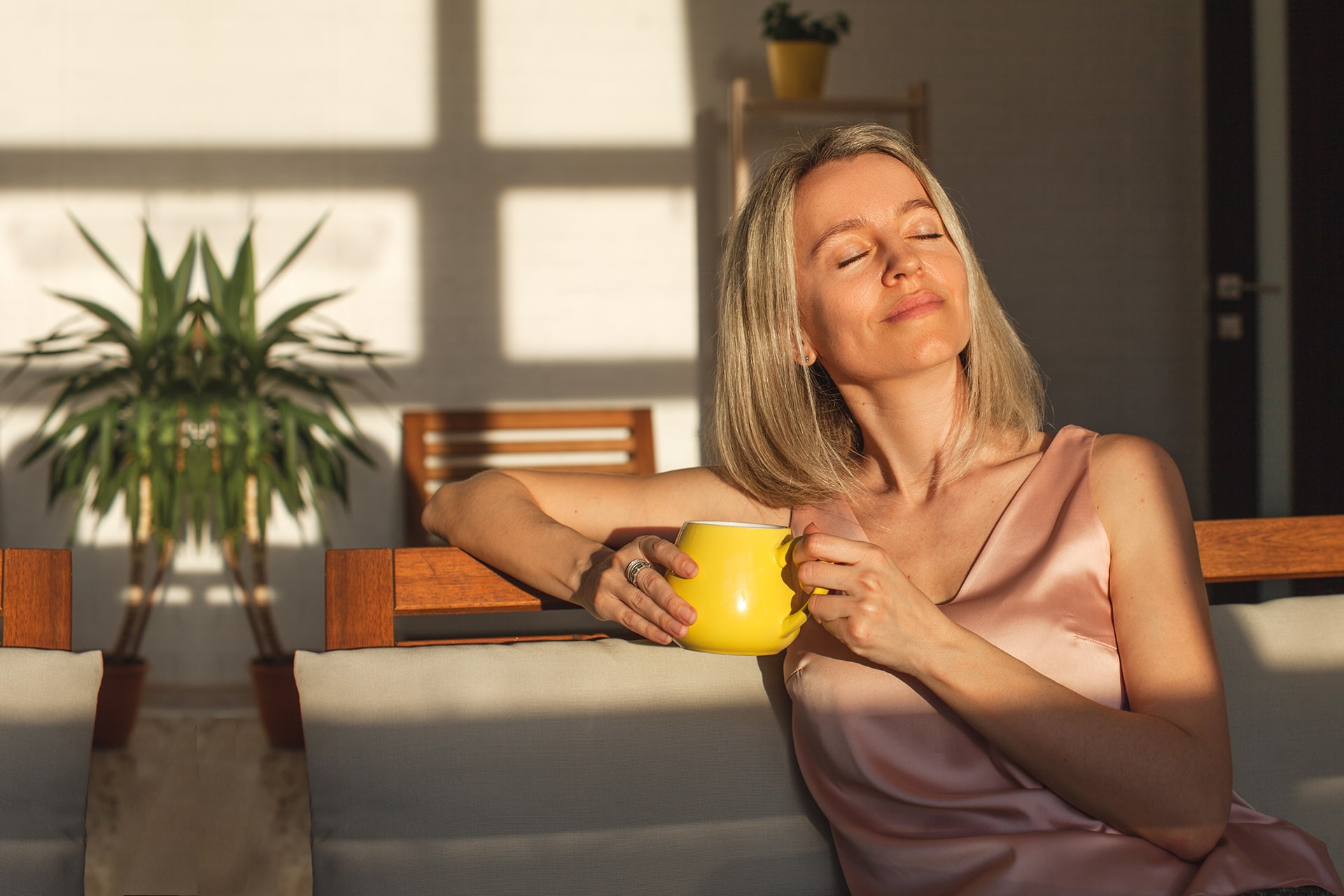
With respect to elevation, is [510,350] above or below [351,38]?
below

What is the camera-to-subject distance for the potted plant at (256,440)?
9.86 feet

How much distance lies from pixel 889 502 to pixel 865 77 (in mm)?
2801

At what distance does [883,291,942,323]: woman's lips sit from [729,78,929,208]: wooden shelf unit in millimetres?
2325

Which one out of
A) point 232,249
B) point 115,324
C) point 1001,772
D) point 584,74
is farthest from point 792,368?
point 232,249

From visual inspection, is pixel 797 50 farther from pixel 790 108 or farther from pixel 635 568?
pixel 635 568

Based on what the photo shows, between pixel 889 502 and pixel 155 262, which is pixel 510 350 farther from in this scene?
pixel 889 502

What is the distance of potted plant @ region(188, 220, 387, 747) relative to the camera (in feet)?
9.86

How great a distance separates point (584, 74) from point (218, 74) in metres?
1.16

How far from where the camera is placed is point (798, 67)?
11.1 feet

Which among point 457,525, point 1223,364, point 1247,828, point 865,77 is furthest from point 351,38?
point 1247,828

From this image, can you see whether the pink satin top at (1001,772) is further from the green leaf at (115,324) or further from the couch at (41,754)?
the green leaf at (115,324)

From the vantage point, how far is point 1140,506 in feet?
3.33

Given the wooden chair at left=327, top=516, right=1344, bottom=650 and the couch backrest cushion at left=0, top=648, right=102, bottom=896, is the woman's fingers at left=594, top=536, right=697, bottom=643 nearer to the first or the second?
the wooden chair at left=327, top=516, right=1344, bottom=650

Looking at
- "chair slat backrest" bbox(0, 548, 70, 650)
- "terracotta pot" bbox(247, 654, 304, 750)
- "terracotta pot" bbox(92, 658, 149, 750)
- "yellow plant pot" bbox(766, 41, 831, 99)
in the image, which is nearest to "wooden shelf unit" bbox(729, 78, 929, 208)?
"yellow plant pot" bbox(766, 41, 831, 99)
